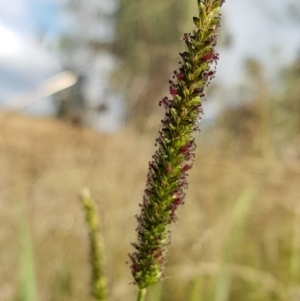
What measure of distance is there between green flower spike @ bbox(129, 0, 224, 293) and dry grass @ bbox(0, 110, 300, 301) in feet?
5.33

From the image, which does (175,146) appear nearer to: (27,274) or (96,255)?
(96,255)

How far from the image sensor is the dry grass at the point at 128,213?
2439 millimetres

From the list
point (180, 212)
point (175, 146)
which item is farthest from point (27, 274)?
point (180, 212)

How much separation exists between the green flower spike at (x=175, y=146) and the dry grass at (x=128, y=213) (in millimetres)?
1625

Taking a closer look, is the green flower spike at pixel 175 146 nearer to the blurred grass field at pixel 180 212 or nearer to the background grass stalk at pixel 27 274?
the background grass stalk at pixel 27 274

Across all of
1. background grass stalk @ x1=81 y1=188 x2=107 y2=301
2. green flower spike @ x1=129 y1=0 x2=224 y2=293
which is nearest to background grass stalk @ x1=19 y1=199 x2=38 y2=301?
background grass stalk @ x1=81 y1=188 x2=107 y2=301

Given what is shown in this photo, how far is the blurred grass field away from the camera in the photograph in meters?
2.43

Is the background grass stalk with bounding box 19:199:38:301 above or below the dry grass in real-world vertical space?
below

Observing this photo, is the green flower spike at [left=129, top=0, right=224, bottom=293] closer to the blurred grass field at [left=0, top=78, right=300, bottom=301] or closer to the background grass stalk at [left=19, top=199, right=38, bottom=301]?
the background grass stalk at [left=19, top=199, right=38, bottom=301]

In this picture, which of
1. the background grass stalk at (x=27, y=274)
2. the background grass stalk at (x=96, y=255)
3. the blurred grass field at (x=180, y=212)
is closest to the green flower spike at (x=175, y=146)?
the background grass stalk at (x=96, y=255)

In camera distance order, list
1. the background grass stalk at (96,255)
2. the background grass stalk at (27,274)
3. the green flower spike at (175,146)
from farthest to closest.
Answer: the background grass stalk at (27,274), the background grass stalk at (96,255), the green flower spike at (175,146)

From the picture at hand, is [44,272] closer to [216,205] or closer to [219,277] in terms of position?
[216,205]

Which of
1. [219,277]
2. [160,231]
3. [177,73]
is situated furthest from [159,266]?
[219,277]

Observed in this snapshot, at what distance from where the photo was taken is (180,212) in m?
2.85
